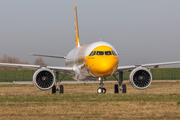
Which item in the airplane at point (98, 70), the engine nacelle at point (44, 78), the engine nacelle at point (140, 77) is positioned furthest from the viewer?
the engine nacelle at point (140, 77)

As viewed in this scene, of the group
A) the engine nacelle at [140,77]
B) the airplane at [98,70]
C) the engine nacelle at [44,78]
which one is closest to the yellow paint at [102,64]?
the airplane at [98,70]

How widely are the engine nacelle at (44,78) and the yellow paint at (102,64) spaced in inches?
109

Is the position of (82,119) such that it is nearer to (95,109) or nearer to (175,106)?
(95,109)

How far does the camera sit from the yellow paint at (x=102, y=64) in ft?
66.7

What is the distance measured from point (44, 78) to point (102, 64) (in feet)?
13.7

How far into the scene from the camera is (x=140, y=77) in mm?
22562

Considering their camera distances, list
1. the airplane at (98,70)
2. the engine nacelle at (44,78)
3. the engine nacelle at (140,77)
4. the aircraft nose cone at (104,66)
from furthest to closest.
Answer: the engine nacelle at (140,77), the engine nacelle at (44,78), the airplane at (98,70), the aircraft nose cone at (104,66)

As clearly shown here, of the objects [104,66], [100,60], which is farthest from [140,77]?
[100,60]

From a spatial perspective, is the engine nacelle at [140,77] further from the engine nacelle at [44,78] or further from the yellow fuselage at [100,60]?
the engine nacelle at [44,78]

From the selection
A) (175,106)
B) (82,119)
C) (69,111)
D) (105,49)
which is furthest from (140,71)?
(82,119)

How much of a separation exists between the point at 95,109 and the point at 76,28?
2541cm

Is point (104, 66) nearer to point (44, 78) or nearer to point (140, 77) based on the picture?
Result: point (140, 77)

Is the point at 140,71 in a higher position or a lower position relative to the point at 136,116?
higher

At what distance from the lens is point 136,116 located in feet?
34.5
